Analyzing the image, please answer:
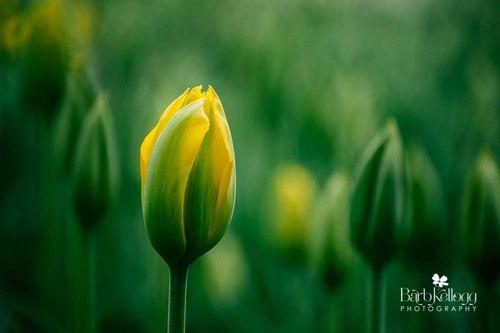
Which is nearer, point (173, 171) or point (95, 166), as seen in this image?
point (173, 171)

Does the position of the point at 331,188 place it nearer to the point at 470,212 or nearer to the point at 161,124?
the point at 470,212

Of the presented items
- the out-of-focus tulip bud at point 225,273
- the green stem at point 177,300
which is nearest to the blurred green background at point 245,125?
the out-of-focus tulip bud at point 225,273

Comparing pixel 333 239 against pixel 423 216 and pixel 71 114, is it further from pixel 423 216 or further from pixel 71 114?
pixel 71 114

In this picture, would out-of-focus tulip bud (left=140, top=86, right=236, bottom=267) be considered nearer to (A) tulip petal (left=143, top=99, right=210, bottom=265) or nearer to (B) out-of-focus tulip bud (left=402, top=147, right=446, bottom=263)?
(A) tulip petal (left=143, top=99, right=210, bottom=265)

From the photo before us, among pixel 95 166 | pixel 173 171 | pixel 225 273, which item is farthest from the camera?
pixel 225 273

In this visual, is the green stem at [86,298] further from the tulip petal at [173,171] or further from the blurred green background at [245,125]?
the tulip petal at [173,171]

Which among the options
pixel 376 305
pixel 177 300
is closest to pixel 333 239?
pixel 376 305

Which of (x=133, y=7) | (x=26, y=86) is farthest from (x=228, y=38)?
(x=26, y=86)

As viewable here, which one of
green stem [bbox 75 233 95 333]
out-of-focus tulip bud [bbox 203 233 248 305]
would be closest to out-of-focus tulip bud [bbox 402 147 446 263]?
out-of-focus tulip bud [bbox 203 233 248 305]
